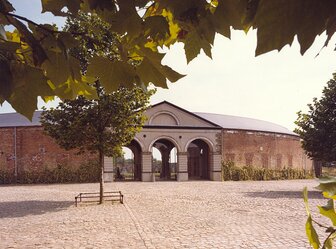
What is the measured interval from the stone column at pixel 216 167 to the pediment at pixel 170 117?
289 centimetres

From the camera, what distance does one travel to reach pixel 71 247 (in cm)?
720

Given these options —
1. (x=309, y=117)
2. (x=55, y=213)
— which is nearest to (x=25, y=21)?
(x=55, y=213)

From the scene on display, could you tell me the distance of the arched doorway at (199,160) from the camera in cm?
3170

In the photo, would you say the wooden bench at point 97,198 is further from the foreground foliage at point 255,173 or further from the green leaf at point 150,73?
the foreground foliage at point 255,173

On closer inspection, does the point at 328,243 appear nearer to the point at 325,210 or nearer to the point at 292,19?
the point at 325,210

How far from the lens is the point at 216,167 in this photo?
29.8m

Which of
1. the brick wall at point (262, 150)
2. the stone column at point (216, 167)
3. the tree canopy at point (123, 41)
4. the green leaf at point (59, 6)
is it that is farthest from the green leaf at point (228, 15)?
the brick wall at point (262, 150)

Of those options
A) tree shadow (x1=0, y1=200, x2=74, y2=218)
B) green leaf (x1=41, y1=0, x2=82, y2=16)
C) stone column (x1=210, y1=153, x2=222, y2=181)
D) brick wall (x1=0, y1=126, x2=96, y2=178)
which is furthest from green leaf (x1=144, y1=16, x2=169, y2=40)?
stone column (x1=210, y1=153, x2=222, y2=181)

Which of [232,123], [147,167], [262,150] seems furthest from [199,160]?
[147,167]

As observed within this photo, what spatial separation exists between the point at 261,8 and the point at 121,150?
15.2 meters

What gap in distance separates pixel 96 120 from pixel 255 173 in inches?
857

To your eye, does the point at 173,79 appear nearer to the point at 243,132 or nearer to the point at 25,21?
the point at 25,21

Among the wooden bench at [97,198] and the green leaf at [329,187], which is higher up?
the green leaf at [329,187]

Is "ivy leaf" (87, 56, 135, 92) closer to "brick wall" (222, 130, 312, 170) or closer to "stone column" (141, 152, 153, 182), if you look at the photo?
"stone column" (141, 152, 153, 182)
